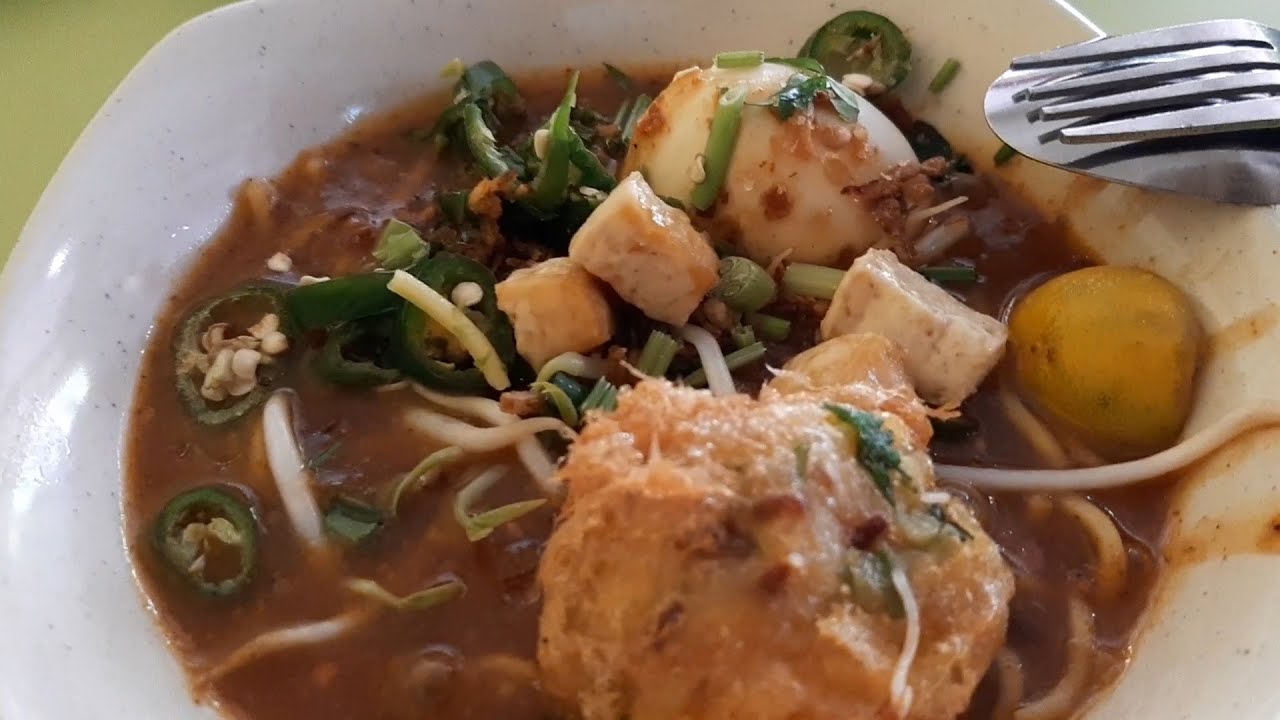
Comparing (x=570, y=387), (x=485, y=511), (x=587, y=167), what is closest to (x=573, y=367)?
(x=570, y=387)

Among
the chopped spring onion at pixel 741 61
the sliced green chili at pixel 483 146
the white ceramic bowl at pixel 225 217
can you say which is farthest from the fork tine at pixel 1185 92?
the sliced green chili at pixel 483 146

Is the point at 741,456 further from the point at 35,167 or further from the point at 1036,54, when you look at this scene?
the point at 35,167

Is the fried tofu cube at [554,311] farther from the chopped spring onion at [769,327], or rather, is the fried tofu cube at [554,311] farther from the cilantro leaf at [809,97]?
the cilantro leaf at [809,97]

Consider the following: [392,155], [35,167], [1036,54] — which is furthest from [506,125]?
[1036,54]

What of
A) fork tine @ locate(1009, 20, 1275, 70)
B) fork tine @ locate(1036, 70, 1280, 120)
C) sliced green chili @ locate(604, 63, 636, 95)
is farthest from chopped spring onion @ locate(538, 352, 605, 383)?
fork tine @ locate(1009, 20, 1275, 70)

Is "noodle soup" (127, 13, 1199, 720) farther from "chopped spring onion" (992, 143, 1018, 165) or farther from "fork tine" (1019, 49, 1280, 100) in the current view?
"fork tine" (1019, 49, 1280, 100)

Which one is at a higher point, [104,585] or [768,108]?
[768,108]
